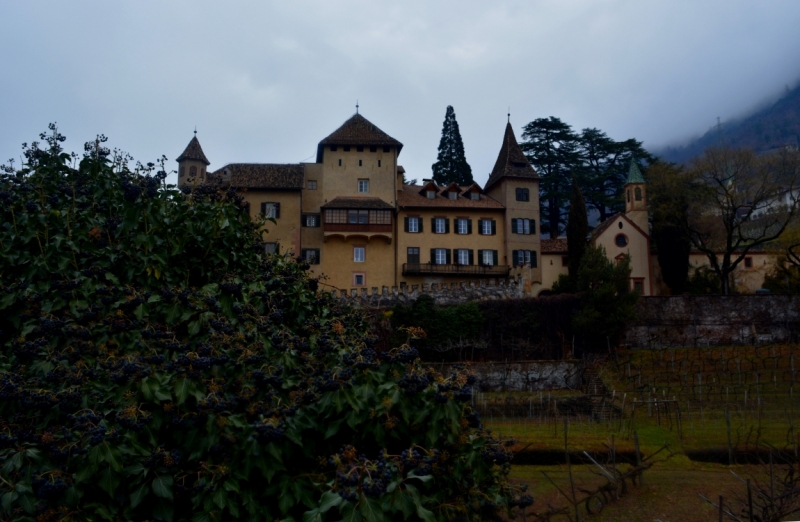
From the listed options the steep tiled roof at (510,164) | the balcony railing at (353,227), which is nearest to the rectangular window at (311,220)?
the balcony railing at (353,227)

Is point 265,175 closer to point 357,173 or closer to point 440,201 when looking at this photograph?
point 357,173

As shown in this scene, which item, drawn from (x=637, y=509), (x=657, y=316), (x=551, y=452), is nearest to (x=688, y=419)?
(x=551, y=452)

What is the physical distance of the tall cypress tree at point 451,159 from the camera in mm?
59281

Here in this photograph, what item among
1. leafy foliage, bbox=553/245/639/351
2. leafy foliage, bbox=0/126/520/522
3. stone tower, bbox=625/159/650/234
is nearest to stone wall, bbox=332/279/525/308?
leafy foliage, bbox=553/245/639/351

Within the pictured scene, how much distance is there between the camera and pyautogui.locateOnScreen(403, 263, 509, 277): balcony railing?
48188 mm

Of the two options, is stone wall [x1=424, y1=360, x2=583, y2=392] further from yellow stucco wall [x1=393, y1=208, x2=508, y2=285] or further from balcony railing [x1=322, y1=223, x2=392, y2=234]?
balcony railing [x1=322, y1=223, x2=392, y2=234]

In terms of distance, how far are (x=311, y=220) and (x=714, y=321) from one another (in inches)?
1004

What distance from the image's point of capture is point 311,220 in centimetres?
4894

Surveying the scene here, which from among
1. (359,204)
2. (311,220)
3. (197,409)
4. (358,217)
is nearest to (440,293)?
(358,217)

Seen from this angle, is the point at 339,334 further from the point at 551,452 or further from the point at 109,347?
the point at 551,452

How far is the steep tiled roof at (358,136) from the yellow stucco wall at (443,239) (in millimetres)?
5018

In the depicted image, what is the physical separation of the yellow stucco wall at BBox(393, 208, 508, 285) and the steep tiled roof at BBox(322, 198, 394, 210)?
151 centimetres

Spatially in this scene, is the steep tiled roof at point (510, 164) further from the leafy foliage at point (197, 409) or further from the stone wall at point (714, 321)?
the leafy foliage at point (197, 409)

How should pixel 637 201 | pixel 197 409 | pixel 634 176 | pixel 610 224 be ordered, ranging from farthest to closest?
1. pixel 634 176
2. pixel 637 201
3. pixel 610 224
4. pixel 197 409
